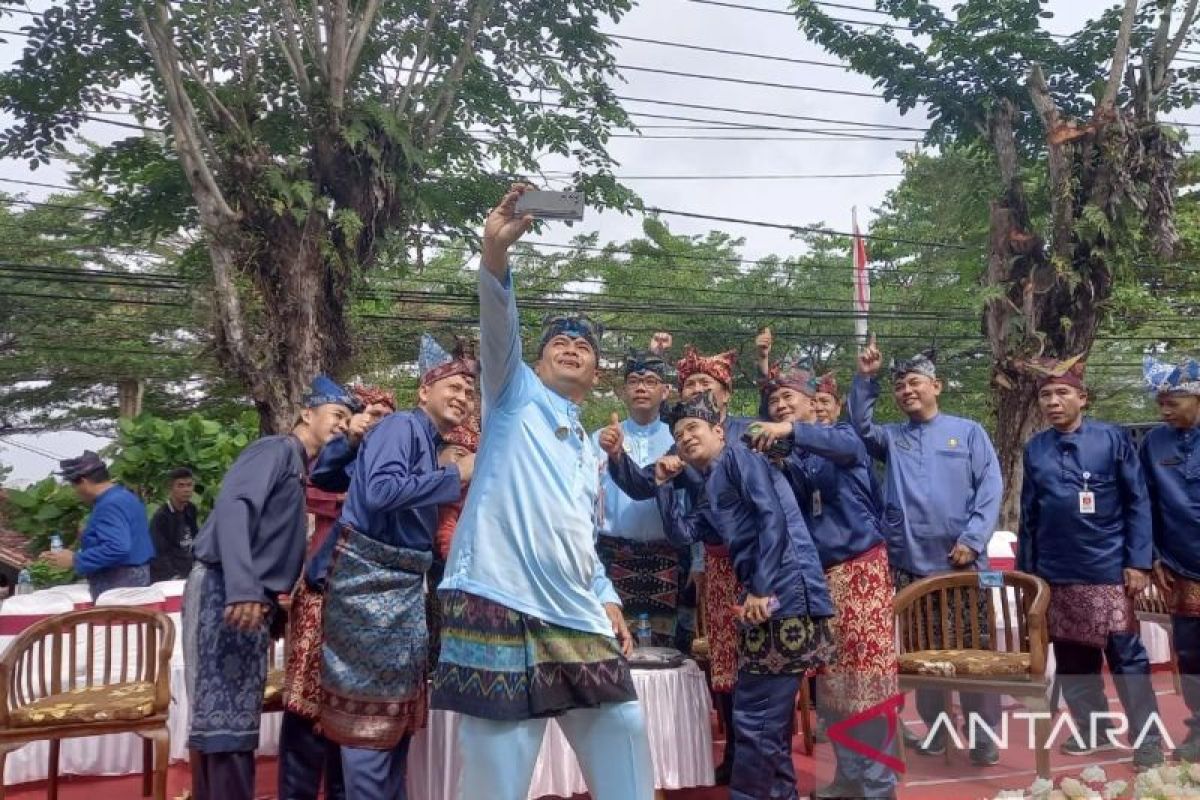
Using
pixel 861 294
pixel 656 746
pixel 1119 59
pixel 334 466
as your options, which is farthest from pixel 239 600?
pixel 861 294

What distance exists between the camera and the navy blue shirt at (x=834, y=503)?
12.3 ft

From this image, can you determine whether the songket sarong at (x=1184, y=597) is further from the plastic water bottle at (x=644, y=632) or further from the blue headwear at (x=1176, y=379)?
the plastic water bottle at (x=644, y=632)

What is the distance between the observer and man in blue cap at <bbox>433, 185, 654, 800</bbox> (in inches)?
90.8

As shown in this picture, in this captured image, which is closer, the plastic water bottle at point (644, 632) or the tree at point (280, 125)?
the plastic water bottle at point (644, 632)

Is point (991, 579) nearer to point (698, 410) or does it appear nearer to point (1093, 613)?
point (1093, 613)

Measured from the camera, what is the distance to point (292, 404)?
9.84 metres

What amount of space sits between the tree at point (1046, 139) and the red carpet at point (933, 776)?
19.2 feet

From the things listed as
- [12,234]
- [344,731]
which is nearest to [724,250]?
[12,234]

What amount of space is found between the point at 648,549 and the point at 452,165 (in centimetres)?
823

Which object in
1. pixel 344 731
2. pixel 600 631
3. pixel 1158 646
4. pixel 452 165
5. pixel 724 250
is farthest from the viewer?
pixel 724 250

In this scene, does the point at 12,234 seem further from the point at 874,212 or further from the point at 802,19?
the point at 874,212

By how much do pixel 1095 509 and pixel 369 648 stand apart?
2.93 metres

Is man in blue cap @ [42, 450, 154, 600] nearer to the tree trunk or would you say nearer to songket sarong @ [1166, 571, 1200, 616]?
songket sarong @ [1166, 571, 1200, 616]

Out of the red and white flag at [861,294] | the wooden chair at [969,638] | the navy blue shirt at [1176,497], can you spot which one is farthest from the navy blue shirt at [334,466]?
the red and white flag at [861,294]
